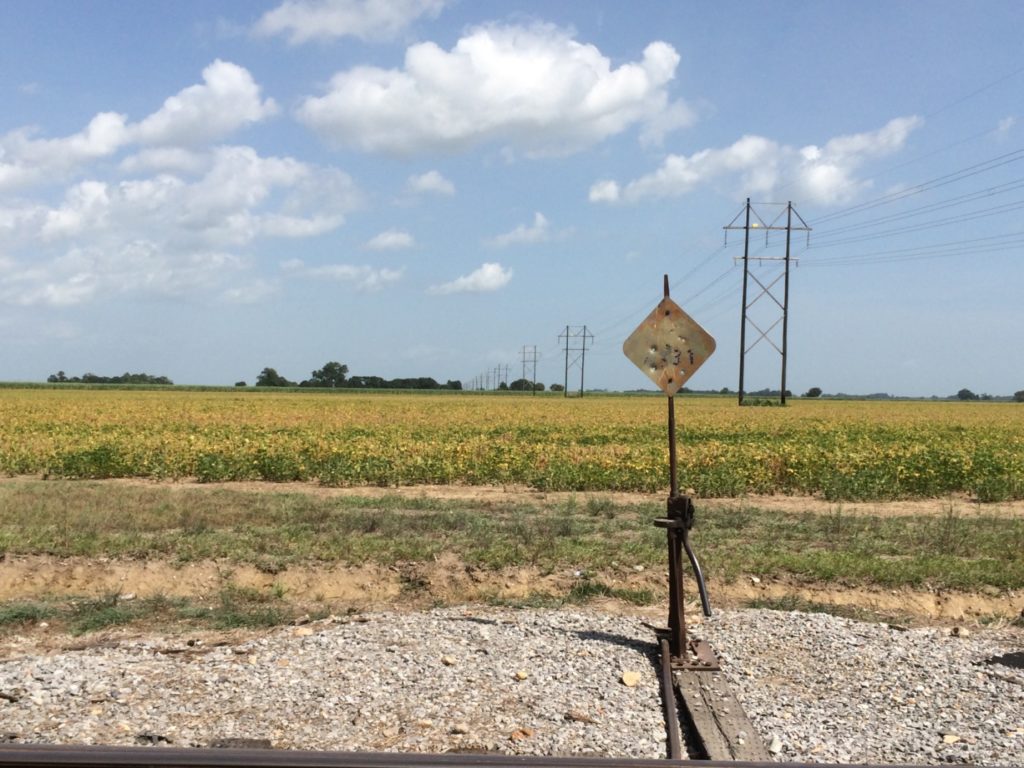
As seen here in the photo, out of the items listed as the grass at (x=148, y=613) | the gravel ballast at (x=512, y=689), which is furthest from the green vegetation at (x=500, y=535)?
the gravel ballast at (x=512, y=689)

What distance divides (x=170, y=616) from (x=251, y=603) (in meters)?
0.79

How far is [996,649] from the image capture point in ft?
21.6

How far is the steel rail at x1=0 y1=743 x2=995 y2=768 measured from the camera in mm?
3453

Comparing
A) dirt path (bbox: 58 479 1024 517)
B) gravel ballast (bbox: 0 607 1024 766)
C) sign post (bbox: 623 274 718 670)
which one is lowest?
gravel ballast (bbox: 0 607 1024 766)

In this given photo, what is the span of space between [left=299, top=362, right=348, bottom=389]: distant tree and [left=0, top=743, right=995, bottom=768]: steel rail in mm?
138210

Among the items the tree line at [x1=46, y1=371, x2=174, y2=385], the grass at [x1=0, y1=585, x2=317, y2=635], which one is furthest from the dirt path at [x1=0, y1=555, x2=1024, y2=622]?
the tree line at [x1=46, y1=371, x2=174, y2=385]

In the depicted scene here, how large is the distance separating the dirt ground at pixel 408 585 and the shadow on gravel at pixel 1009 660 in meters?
1.47

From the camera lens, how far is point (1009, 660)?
6.25m

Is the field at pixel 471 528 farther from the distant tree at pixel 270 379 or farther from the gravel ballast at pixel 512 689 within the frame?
the distant tree at pixel 270 379

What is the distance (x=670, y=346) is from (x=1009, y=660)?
137 inches

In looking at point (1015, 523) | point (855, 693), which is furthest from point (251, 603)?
point (1015, 523)

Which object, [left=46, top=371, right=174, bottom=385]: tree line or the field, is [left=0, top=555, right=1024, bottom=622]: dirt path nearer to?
the field

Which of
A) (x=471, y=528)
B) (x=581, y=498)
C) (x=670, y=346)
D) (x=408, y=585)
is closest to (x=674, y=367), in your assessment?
(x=670, y=346)

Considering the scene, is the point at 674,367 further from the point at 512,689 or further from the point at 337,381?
the point at 337,381
